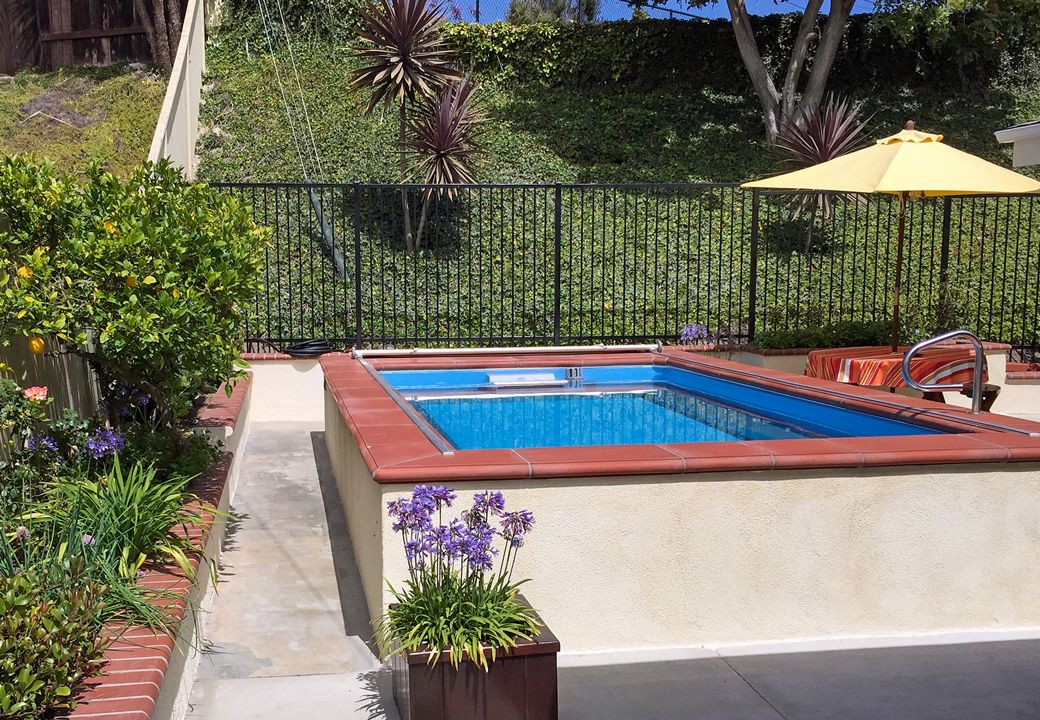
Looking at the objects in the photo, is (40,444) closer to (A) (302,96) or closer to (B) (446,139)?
(B) (446,139)

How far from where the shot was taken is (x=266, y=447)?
908cm

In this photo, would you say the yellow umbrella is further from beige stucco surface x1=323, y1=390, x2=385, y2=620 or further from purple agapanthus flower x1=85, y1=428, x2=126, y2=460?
purple agapanthus flower x1=85, y1=428, x2=126, y2=460

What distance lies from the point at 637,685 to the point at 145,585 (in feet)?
6.34

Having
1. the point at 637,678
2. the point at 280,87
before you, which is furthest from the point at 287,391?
the point at 280,87

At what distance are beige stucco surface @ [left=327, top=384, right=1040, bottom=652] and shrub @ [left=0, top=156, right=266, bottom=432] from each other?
1243 millimetres

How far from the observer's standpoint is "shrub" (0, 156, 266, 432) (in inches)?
185

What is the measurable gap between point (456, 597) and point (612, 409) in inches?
196

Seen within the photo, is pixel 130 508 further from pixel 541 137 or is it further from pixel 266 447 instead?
Result: pixel 541 137

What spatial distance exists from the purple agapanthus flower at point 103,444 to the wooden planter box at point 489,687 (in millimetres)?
2051

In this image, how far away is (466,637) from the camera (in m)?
3.43

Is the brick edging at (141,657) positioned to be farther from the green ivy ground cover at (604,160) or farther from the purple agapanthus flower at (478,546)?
the green ivy ground cover at (604,160)

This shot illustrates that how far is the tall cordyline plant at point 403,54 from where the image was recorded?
1367 centimetres

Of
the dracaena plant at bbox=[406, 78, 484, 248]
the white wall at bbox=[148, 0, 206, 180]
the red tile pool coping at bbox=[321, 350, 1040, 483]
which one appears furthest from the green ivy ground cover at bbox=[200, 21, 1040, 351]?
the red tile pool coping at bbox=[321, 350, 1040, 483]

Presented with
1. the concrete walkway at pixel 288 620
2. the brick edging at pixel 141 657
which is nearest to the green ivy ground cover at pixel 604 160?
the concrete walkway at pixel 288 620
